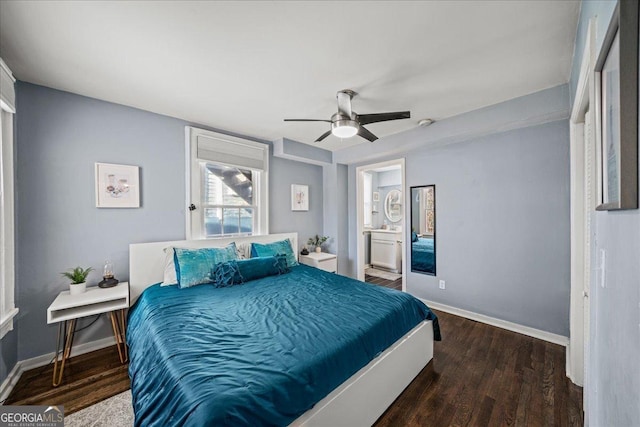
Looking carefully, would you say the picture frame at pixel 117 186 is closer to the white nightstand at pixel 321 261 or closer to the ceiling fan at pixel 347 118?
the ceiling fan at pixel 347 118

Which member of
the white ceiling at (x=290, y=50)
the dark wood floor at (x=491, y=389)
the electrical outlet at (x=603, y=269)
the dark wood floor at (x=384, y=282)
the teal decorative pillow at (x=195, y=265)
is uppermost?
the white ceiling at (x=290, y=50)

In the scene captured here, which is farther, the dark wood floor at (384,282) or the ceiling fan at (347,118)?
the dark wood floor at (384,282)

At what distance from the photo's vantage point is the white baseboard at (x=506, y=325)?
260 centimetres

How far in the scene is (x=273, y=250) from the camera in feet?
11.2

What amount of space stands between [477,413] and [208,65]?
323 cm

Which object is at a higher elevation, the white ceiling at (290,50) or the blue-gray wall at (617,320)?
A: the white ceiling at (290,50)

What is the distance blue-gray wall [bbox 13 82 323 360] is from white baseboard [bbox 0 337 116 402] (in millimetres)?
48

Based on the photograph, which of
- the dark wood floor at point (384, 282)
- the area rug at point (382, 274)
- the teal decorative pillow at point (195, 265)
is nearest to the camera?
the teal decorative pillow at point (195, 265)

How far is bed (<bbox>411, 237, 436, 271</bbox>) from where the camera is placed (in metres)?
3.67

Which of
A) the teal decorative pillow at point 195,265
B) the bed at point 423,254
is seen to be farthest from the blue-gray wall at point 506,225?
the teal decorative pillow at point 195,265

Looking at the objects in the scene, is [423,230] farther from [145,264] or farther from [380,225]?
[145,264]

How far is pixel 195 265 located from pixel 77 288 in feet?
3.13

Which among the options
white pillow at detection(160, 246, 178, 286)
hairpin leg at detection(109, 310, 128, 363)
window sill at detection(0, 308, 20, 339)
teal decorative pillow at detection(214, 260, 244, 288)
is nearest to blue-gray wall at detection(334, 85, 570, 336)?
teal decorative pillow at detection(214, 260, 244, 288)

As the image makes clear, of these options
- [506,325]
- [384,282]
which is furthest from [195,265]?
[506,325]
